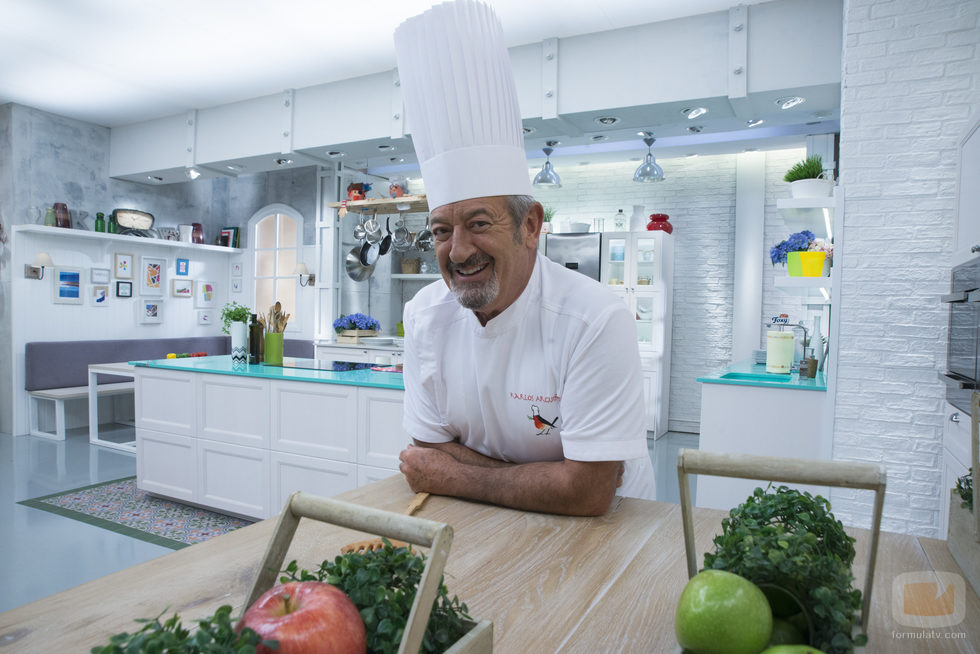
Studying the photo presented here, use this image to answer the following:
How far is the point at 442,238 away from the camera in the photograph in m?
1.35

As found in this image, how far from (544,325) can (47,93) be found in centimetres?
743

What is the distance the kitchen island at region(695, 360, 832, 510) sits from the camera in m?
3.54

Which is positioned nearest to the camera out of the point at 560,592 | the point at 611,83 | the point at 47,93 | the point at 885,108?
the point at 560,592

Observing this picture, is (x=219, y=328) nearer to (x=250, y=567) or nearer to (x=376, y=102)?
(x=376, y=102)

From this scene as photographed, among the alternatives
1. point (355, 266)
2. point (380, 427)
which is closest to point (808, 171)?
point (380, 427)

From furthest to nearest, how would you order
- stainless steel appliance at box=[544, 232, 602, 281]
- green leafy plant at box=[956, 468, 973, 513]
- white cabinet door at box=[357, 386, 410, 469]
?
stainless steel appliance at box=[544, 232, 602, 281]
white cabinet door at box=[357, 386, 410, 469]
green leafy plant at box=[956, 468, 973, 513]

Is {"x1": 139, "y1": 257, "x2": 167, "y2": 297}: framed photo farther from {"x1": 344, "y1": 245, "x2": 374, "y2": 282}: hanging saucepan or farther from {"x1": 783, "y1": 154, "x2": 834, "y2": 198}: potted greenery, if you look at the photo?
{"x1": 783, "y1": 154, "x2": 834, "y2": 198}: potted greenery

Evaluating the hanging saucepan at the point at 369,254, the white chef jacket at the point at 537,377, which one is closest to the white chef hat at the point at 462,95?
the white chef jacket at the point at 537,377

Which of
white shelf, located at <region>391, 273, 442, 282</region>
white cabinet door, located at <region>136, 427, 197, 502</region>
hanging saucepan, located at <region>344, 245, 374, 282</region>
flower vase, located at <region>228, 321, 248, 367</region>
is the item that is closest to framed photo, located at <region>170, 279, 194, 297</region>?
hanging saucepan, located at <region>344, 245, 374, 282</region>

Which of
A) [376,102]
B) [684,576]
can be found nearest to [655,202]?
[376,102]

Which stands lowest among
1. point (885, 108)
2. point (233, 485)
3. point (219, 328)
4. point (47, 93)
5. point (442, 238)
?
point (233, 485)

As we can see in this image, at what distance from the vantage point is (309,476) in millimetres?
3744

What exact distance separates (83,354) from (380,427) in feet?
18.4

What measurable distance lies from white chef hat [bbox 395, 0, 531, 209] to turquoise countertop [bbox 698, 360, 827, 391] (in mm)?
2613
